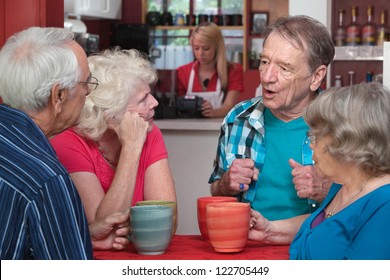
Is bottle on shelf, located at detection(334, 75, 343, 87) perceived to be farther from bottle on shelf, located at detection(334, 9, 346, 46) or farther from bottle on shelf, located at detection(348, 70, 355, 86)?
bottle on shelf, located at detection(334, 9, 346, 46)

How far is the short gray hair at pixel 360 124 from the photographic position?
5.75ft

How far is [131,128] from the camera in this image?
2439 mm

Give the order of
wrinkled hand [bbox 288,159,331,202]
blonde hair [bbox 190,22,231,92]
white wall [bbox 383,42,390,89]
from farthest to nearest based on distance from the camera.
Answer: blonde hair [bbox 190,22,231,92], wrinkled hand [bbox 288,159,331,202], white wall [bbox 383,42,390,89]

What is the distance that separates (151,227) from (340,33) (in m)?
4.87

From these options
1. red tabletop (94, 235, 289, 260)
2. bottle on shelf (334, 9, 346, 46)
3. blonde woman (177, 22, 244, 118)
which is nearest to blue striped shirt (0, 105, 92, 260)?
red tabletop (94, 235, 289, 260)

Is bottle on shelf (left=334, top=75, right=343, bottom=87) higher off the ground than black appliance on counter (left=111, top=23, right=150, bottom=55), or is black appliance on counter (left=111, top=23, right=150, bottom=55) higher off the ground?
black appliance on counter (left=111, top=23, right=150, bottom=55)

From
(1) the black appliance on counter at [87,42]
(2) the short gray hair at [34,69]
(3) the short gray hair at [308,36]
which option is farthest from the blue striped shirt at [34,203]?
(1) the black appliance on counter at [87,42]

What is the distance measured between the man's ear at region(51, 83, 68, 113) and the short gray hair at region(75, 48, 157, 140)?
44cm

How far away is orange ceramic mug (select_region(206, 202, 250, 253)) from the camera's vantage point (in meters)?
1.91

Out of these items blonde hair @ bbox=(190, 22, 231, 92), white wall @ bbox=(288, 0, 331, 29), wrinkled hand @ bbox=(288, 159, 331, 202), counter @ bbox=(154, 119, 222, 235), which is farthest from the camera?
blonde hair @ bbox=(190, 22, 231, 92)

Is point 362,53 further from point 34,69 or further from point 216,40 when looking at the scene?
point 34,69

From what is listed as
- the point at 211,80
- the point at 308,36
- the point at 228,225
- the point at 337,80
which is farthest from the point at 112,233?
the point at 337,80
